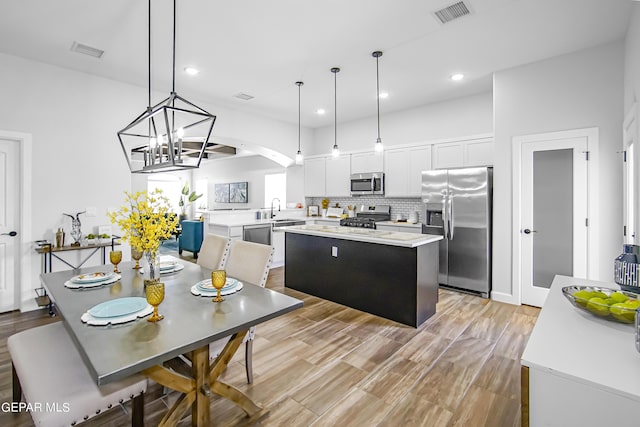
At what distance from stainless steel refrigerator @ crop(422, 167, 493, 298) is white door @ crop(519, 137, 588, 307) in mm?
417

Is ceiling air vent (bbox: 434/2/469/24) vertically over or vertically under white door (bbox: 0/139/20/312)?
over

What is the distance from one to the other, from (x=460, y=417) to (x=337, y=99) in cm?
469

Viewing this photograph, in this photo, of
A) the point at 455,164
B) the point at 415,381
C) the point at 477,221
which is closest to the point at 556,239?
the point at 477,221

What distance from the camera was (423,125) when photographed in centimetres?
573

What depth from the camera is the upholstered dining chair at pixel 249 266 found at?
230cm

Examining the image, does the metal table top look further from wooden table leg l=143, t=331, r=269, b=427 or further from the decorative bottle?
the decorative bottle

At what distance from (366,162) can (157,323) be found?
518cm

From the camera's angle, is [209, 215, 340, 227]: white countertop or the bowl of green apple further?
[209, 215, 340, 227]: white countertop

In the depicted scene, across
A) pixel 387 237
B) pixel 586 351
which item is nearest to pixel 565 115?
pixel 387 237

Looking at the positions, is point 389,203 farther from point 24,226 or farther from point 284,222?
point 24,226

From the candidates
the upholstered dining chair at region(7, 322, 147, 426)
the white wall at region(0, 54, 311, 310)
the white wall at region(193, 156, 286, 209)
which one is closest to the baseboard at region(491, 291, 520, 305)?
the upholstered dining chair at region(7, 322, 147, 426)

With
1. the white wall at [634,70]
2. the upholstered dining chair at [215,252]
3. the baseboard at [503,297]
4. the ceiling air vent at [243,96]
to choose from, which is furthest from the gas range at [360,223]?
the white wall at [634,70]

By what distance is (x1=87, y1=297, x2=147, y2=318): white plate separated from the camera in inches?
62.0

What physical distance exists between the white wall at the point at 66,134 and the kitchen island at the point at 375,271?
2.72 metres
